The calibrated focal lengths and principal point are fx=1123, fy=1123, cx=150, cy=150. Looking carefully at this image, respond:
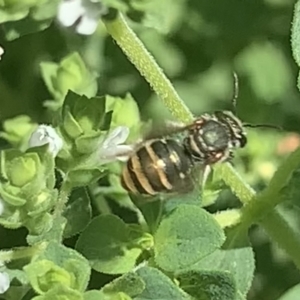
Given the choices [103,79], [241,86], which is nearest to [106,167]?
[103,79]

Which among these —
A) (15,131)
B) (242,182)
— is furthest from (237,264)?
(15,131)

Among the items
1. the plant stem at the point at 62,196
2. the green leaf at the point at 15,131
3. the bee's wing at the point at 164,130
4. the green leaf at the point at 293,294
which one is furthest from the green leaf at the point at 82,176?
the green leaf at the point at 293,294

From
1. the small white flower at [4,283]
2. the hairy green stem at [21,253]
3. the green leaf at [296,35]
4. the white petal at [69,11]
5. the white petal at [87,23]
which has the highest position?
the green leaf at [296,35]

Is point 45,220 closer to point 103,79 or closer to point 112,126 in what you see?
point 112,126

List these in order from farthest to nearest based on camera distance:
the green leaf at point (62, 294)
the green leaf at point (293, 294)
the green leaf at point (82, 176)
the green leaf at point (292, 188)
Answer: the green leaf at point (293, 294) < the green leaf at point (292, 188) < the green leaf at point (82, 176) < the green leaf at point (62, 294)

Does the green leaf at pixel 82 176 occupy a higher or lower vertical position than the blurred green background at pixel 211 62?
higher

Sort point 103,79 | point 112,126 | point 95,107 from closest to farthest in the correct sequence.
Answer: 1. point 95,107
2. point 112,126
3. point 103,79

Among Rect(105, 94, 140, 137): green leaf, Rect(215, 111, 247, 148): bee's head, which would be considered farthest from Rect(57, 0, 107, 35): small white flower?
Rect(215, 111, 247, 148): bee's head

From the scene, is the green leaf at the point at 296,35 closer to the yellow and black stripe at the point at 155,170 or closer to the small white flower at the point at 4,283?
the yellow and black stripe at the point at 155,170
